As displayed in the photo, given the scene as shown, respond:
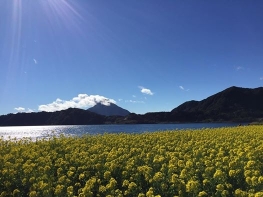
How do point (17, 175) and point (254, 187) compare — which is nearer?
point (254, 187)

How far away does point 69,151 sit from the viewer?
15.8 meters

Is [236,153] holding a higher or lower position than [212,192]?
higher

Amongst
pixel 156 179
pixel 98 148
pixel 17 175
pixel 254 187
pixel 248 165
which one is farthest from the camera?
pixel 98 148

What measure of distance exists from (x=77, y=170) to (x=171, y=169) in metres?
3.74

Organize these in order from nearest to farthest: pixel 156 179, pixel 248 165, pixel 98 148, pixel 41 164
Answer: pixel 156 179 → pixel 248 165 → pixel 41 164 → pixel 98 148

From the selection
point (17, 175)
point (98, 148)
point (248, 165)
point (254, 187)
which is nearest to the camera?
point (254, 187)

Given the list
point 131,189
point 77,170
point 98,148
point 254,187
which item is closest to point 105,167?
point 77,170

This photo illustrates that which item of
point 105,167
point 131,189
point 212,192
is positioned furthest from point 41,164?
point 212,192

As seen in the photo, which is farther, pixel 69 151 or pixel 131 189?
pixel 69 151

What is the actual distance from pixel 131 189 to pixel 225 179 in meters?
2.80

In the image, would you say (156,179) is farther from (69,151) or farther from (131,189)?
(69,151)

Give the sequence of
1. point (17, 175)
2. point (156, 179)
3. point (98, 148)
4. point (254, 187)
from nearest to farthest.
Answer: point (254, 187), point (156, 179), point (17, 175), point (98, 148)

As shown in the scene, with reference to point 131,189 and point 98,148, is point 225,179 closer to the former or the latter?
point 131,189

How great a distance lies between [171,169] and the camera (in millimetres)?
9617
